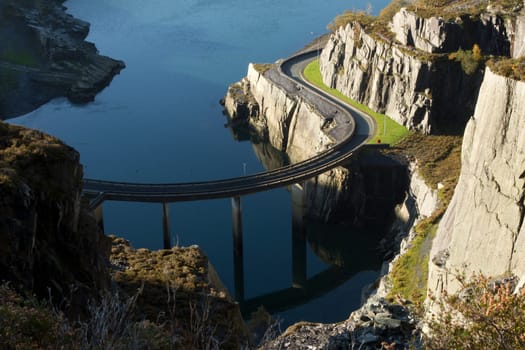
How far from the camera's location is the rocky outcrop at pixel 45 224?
31312 millimetres

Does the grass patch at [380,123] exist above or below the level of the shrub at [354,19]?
below

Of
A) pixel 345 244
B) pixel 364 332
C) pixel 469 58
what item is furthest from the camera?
pixel 469 58

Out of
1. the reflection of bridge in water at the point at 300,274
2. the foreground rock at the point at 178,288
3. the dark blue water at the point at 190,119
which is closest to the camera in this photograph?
the foreground rock at the point at 178,288

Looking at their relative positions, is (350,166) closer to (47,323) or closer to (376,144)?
(376,144)

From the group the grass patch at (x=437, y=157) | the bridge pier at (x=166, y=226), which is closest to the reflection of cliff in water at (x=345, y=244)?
the grass patch at (x=437, y=157)

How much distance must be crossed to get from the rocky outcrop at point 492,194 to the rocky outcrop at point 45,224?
64.2 ft

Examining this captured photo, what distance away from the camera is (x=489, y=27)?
84.9 meters

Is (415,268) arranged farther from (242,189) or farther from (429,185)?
(242,189)

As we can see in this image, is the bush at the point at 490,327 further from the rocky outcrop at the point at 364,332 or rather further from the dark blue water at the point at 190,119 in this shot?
the dark blue water at the point at 190,119

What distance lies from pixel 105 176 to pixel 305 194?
26.8m

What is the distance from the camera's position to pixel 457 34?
276 ft

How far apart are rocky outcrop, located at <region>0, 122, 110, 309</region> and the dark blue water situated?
2704cm

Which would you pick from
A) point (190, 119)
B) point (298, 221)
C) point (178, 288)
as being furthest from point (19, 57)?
point (178, 288)

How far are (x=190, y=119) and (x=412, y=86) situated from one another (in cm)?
3835
